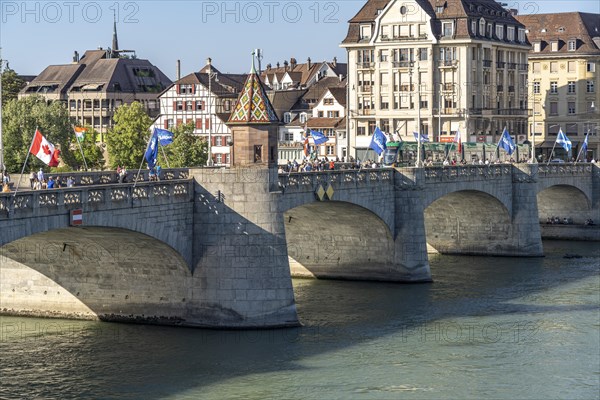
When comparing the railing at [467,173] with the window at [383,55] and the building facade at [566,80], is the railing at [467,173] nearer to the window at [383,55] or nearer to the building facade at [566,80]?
the window at [383,55]

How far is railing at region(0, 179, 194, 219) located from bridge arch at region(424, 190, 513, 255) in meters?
36.5

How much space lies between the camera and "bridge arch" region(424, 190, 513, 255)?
92125 millimetres

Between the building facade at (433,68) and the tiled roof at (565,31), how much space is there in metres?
16.6

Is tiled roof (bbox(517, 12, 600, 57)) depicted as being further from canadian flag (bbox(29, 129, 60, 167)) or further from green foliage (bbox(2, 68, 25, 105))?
canadian flag (bbox(29, 129, 60, 167))

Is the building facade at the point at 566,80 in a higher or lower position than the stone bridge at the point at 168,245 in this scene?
higher

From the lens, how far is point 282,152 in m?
148

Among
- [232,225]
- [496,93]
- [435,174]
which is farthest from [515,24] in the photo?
[232,225]

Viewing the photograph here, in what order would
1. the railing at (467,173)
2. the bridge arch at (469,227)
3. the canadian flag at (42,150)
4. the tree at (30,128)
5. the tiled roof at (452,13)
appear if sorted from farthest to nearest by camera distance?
the tiled roof at (452,13) → the tree at (30,128) → the bridge arch at (469,227) → the railing at (467,173) → the canadian flag at (42,150)

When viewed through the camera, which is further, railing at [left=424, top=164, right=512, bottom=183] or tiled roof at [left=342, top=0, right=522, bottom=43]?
tiled roof at [left=342, top=0, right=522, bottom=43]

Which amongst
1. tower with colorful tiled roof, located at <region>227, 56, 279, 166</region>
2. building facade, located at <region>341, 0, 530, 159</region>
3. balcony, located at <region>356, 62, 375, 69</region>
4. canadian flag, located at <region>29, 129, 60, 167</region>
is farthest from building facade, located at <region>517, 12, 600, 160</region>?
canadian flag, located at <region>29, 129, 60, 167</region>

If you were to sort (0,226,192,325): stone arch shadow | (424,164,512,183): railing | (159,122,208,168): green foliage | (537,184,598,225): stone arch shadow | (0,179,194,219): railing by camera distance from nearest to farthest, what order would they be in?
(0,179,194,219): railing < (0,226,192,325): stone arch shadow < (424,164,512,183): railing < (537,184,598,225): stone arch shadow < (159,122,208,168): green foliage

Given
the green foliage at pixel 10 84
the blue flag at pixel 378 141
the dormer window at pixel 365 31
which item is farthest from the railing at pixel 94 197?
the green foliage at pixel 10 84

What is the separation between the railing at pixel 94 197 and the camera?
47.3 metres

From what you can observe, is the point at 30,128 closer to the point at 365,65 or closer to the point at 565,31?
the point at 365,65
